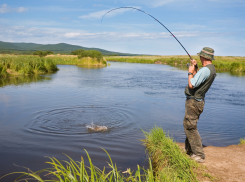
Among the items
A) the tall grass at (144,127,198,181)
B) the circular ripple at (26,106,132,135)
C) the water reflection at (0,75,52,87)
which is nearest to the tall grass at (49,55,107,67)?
the water reflection at (0,75,52,87)

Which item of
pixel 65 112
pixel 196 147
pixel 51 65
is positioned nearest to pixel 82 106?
pixel 65 112

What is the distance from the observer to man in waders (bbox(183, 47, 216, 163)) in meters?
3.84

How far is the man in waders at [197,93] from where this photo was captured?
3838 millimetres

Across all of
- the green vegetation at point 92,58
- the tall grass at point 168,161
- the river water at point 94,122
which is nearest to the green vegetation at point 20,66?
the river water at point 94,122

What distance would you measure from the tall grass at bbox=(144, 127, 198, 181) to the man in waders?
248 mm

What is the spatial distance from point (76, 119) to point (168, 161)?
4.08m

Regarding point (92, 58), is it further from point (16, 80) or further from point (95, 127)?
point (95, 127)

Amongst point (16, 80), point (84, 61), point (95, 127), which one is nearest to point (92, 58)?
point (84, 61)

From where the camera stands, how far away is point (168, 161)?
4.11m

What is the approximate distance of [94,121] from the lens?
7.34 meters

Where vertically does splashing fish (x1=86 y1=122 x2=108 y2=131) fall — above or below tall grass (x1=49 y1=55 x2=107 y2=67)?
below

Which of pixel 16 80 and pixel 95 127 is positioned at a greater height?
pixel 16 80

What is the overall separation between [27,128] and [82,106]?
119 inches

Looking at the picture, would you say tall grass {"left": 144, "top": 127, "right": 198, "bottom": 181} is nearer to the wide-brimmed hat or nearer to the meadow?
the wide-brimmed hat
